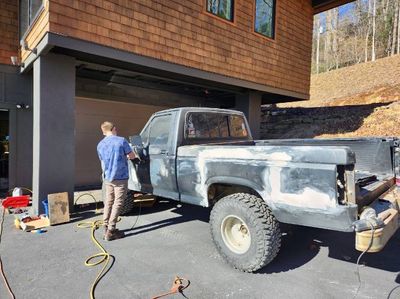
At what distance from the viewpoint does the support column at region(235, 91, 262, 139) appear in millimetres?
9742

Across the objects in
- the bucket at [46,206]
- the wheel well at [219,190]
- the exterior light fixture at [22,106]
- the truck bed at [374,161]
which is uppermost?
the exterior light fixture at [22,106]

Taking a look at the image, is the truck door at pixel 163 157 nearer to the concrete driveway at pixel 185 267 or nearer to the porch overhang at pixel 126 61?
the concrete driveway at pixel 185 267

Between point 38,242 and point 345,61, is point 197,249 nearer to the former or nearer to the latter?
point 38,242

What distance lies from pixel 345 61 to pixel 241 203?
37.2 metres

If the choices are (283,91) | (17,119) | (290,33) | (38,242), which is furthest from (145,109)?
(38,242)

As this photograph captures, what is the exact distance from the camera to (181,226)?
17.6ft

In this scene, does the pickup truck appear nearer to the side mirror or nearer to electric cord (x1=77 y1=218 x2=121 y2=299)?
the side mirror

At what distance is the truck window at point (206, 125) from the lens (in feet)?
16.3

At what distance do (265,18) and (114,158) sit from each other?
7.15 metres

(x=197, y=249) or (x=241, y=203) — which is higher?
(x=241, y=203)

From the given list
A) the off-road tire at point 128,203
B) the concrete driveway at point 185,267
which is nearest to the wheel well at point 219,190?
the concrete driveway at point 185,267

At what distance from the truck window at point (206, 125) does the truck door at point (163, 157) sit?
12.0 inches

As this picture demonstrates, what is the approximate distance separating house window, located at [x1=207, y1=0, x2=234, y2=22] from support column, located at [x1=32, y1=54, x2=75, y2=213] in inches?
153

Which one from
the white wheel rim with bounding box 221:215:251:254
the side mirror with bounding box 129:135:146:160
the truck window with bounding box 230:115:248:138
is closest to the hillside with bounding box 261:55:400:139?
the truck window with bounding box 230:115:248:138
